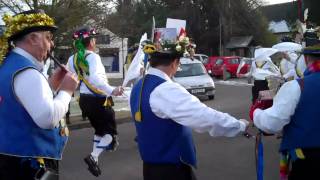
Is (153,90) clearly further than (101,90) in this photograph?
No

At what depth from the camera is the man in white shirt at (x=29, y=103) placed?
9.32ft

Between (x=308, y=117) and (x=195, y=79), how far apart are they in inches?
536

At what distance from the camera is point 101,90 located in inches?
267

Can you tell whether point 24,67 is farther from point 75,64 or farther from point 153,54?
point 75,64

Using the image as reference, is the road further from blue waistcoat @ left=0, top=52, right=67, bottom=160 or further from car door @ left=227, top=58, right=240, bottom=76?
car door @ left=227, top=58, right=240, bottom=76

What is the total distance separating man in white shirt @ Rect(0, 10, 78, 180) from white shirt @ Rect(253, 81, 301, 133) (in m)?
1.38

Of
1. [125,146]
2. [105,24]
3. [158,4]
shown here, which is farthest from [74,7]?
[158,4]

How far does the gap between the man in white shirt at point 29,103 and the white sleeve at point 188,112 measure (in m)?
0.61

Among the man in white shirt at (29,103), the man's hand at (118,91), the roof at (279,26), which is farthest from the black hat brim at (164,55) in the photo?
the roof at (279,26)

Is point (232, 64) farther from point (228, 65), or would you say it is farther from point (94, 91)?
point (94, 91)

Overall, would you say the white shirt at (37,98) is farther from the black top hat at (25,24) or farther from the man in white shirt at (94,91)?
the man in white shirt at (94,91)

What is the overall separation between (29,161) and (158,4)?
138 feet

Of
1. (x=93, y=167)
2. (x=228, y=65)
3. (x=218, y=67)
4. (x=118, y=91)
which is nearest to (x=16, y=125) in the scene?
(x=118, y=91)

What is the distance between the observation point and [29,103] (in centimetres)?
280
